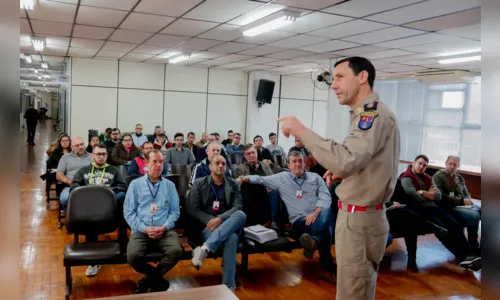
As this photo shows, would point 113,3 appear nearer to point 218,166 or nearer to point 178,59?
point 218,166

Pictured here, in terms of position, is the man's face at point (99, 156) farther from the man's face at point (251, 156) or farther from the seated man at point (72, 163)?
the man's face at point (251, 156)

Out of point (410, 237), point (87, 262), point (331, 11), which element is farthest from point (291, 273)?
point (331, 11)

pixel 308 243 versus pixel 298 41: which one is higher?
pixel 298 41

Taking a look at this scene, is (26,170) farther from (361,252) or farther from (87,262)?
(361,252)

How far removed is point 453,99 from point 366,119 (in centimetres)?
1084

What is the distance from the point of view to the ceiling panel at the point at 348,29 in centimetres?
506

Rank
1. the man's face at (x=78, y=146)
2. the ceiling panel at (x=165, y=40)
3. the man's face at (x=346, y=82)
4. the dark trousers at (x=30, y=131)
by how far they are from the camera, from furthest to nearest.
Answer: the dark trousers at (x=30, y=131) < the ceiling panel at (x=165, y=40) < the man's face at (x=78, y=146) < the man's face at (x=346, y=82)

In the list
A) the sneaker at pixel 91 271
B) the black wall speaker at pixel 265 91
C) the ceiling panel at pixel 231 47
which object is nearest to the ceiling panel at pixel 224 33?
the ceiling panel at pixel 231 47

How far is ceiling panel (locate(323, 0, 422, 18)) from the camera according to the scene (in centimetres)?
411

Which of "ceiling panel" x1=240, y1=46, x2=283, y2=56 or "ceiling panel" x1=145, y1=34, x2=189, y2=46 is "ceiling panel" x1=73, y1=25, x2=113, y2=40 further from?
"ceiling panel" x1=240, y1=46, x2=283, y2=56

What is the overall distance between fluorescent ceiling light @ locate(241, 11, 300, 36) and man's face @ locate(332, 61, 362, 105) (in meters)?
3.15

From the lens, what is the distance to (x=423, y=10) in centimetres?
436

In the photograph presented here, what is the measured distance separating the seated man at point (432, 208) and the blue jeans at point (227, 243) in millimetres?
2309

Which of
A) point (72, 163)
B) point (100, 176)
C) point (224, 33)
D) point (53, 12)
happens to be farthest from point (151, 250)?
point (224, 33)
